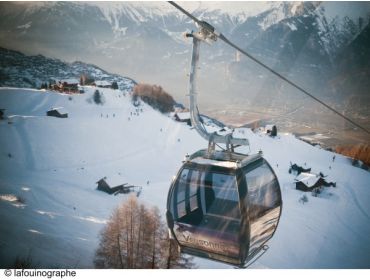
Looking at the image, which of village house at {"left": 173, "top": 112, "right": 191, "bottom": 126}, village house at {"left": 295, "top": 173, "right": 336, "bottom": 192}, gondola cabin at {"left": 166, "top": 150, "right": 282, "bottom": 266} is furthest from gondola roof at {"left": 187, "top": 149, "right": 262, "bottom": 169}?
village house at {"left": 173, "top": 112, "right": 191, "bottom": 126}

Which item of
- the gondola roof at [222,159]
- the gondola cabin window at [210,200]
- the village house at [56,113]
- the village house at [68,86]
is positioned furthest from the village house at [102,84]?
the gondola roof at [222,159]

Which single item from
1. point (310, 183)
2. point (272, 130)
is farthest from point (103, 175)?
point (272, 130)

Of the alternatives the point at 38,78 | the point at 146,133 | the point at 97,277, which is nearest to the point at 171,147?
the point at 146,133

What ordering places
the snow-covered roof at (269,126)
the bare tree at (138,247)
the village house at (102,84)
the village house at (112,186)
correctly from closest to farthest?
the bare tree at (138,247), the village house at (112,186), the snow-covered roof at (269,126), the village house at (102,84)

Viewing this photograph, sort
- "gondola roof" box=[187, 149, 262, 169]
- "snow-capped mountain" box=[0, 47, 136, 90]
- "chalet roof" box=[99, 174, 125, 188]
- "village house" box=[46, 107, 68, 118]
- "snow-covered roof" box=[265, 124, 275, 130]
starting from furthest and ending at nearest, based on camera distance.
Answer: "snow-covered roof" box=[265, 124, 275, 130] < "village house" box=[46, 107, 68, 118] < "chalet roof" box=[99, 174, 125, 188] < "snow-capped mountain" box=[0, 47, 136, 90] < "gondola roof" box=[187, 149, 262, 169]

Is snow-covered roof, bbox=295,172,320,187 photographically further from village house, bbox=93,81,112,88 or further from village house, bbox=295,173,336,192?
village house, bbox=93,81,112,88

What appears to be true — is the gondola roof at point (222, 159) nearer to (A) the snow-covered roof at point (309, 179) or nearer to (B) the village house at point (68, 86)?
(A) the snow-covered roof at point (309, 179)
